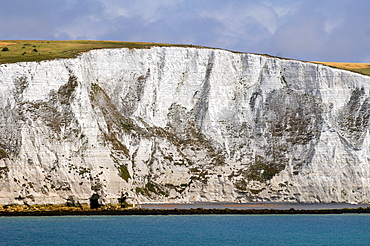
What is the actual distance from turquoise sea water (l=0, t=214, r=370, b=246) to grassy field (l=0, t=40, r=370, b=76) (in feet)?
97.3

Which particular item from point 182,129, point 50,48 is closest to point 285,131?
point 182,129

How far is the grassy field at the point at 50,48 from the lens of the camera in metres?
98.1

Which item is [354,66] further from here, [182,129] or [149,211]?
[149,211]

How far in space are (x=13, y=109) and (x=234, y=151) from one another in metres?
33.6

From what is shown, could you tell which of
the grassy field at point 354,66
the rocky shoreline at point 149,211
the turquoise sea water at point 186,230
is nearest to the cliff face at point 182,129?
the rocky shoreline at point 149,211

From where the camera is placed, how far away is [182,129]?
331ft

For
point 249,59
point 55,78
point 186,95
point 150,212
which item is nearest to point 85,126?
point 55,78

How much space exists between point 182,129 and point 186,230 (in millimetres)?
32058

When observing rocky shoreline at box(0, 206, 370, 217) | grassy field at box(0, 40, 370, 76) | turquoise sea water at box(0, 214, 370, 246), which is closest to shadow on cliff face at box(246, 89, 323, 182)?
rocky shoreline at box(0, 206, 370, 217)

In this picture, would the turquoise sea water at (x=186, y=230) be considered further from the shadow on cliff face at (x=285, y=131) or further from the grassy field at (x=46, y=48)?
the grassy field at (x=46, y=48)

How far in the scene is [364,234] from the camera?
67.8 meters

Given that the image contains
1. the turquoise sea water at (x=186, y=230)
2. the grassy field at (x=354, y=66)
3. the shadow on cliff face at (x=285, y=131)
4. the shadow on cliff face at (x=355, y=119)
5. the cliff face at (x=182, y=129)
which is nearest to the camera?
the turquoise sea water at (x=186, y=230)

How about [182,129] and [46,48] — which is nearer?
[182,129]

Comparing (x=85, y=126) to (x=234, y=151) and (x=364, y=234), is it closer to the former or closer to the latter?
(x=234, y=151)
